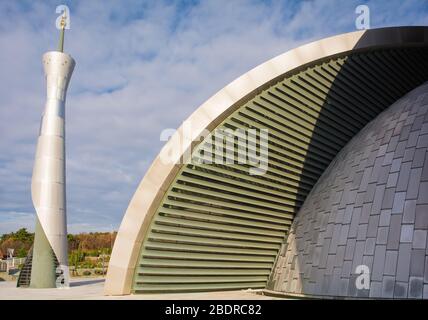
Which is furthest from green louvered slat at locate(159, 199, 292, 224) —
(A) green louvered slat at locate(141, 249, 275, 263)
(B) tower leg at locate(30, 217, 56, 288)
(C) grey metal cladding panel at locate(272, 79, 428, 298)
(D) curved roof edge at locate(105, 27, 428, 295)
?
(B) tower leg at locate(30, 217, 56, 288)

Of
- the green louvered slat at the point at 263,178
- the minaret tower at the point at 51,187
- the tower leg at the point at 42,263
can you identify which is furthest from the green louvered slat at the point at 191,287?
the tower leg at the point at 42,263

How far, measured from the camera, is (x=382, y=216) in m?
14.3

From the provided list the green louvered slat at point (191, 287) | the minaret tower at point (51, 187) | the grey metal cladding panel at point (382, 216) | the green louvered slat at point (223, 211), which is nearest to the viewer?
the grey metal cladding panel at point (382, 216)

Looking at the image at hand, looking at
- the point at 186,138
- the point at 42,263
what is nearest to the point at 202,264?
the point at 186,138

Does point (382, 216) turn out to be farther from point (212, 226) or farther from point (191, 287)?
point (191, 287)

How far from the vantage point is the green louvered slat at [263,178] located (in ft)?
55.6

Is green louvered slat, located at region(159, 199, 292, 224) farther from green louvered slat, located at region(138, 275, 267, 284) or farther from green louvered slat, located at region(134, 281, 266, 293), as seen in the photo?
green louvered slat, located at region(134, 281, 266, 293)

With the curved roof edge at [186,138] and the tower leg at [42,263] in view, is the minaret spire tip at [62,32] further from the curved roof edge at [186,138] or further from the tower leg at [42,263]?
the curved roof edge at [186,138]

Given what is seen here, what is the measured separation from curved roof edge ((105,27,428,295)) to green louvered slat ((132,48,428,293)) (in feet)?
1.38

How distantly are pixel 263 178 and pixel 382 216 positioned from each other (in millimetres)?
5702

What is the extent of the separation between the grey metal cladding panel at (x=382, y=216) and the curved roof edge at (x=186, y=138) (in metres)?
4.38

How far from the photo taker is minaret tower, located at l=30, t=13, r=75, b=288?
23.5 metres
